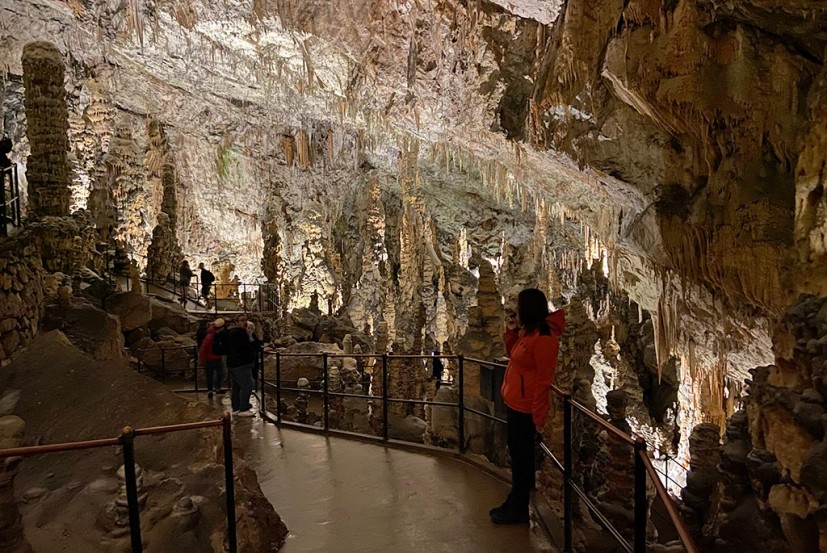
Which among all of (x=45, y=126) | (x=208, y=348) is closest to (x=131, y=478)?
(x=208, y=348)

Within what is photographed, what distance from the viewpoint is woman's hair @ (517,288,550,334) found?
3225mm

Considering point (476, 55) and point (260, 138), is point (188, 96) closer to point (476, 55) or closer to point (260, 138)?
point (260, 138)

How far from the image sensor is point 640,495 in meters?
2.11

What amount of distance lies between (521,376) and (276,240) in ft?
50.6

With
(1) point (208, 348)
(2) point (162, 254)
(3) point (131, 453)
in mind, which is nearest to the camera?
(3) point (131, 453)

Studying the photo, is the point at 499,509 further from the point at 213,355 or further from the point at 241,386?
the point at 213,355

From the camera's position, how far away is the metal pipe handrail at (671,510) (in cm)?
152

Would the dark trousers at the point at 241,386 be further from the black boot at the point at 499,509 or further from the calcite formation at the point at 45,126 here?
the calcite formation at the point at 45,126

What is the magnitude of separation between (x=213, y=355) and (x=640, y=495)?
7.89m

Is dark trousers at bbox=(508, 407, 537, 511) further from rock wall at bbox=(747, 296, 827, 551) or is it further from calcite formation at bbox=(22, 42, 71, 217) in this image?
calcite formation at bbox=(22, 42, 71, 217)

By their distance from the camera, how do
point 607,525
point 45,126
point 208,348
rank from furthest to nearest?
point 45,126 → point 208,348 → point 607,525

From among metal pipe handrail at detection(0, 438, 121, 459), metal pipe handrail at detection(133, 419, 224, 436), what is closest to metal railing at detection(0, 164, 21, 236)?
metal pipe handrail at detection(133, 419, 224, 436)

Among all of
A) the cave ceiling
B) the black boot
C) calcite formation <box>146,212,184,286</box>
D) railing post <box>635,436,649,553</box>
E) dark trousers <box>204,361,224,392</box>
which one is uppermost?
the cave ceiling

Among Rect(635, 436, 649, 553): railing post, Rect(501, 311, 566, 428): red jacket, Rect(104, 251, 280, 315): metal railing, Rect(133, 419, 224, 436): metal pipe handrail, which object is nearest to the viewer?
Rect(635, 436, 649, 553): railing post
